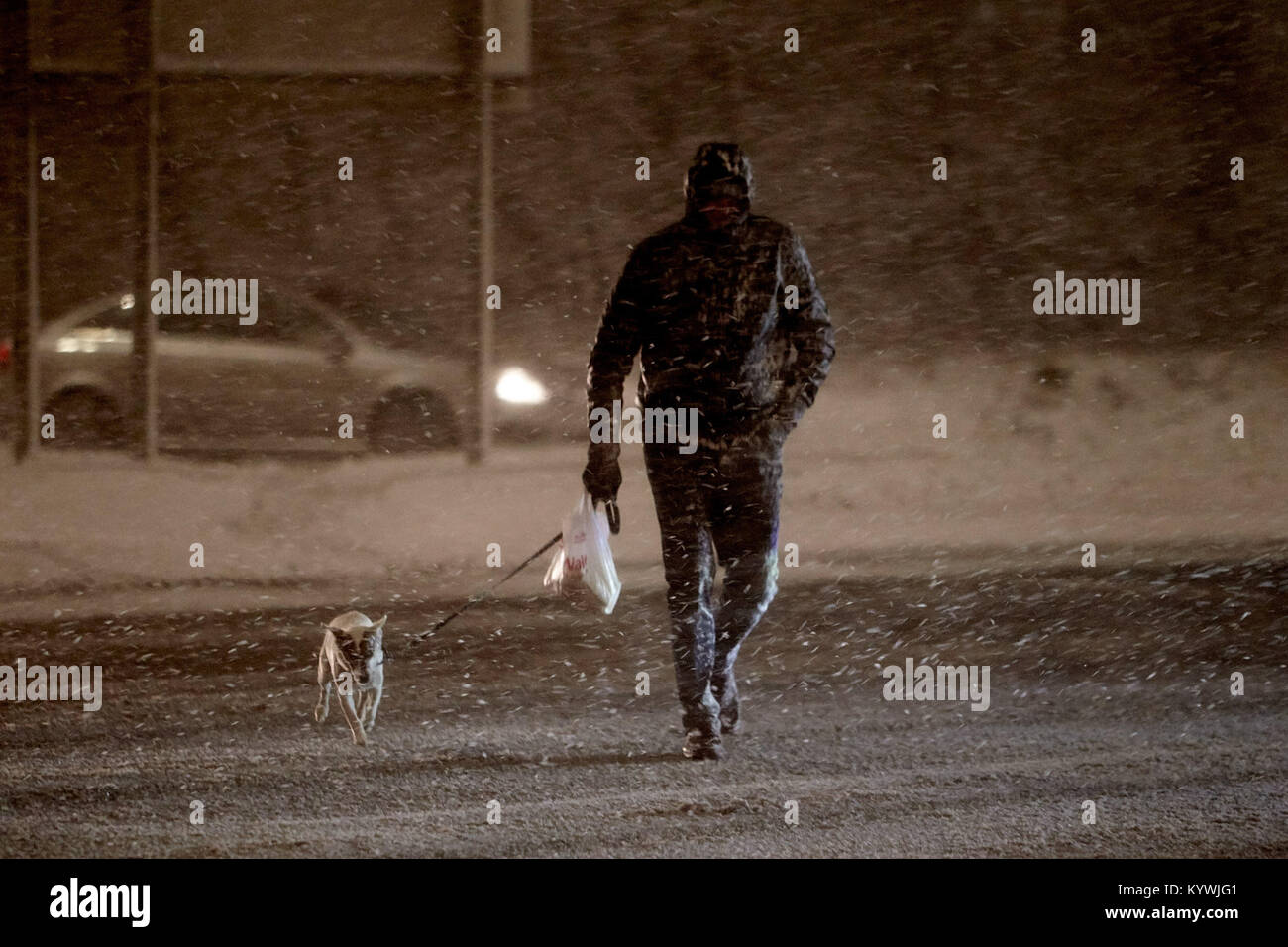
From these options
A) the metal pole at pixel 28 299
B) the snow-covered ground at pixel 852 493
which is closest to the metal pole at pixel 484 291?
the snow-covered ground at pixel 852 493

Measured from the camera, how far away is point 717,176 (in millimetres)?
4324

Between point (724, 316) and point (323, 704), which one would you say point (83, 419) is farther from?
point (724, 316)

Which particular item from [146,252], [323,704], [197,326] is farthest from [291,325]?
[323,704]

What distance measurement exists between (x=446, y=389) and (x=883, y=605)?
10.0 feet

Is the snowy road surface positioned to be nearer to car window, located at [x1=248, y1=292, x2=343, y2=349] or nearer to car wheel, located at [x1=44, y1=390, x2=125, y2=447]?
car wheel, located at [x1=44, y1=390, x2=125, y2=447]

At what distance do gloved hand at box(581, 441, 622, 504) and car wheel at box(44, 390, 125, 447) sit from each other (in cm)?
450

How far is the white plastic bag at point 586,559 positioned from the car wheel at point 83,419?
4.47m

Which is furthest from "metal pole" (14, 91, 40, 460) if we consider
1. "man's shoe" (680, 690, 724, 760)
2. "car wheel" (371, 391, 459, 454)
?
"man's shoe" (680, 690, 724, 760)

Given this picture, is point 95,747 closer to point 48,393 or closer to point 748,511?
point 748,511

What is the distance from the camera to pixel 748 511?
14.5 feet

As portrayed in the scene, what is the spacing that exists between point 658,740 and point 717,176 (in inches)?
80.2

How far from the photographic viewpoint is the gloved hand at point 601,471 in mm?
4520

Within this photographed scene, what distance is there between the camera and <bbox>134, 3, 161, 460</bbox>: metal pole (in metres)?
7.41
